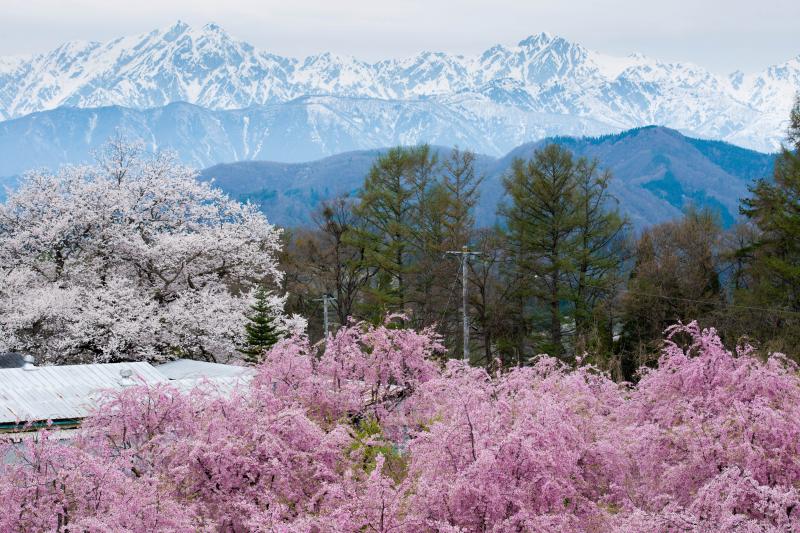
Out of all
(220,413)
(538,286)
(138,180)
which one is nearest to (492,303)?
(538,286)

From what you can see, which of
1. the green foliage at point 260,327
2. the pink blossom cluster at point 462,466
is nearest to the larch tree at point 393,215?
the green foliage at point 260,327

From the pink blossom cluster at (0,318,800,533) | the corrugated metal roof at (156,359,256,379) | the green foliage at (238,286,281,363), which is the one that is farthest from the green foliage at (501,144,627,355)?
the pink blossom cluster at (0,318,800,533)

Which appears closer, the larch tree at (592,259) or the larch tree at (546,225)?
the larch tree at (592,259)

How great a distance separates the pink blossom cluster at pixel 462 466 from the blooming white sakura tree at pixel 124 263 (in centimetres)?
2078

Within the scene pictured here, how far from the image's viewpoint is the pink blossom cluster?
814 cm

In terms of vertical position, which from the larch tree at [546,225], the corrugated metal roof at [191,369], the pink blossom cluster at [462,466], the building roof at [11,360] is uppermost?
the larch tree at [546,225]

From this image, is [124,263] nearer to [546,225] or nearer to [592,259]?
[546,225]

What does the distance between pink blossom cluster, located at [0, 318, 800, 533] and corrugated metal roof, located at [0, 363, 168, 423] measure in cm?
745

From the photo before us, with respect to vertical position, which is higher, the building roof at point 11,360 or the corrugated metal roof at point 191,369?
the building roof at point 11,360

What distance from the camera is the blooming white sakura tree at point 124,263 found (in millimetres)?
30719

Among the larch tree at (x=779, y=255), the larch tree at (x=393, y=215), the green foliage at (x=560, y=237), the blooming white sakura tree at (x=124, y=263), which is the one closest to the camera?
the blooming white sakura tree at (x=124, y=263)

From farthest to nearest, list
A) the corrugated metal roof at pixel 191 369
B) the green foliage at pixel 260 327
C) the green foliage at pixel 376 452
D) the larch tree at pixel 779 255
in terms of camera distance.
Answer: the green foliage at pixel 260 327, the larch tree at pixel 779 255, the corrugated metal roof at pixel 191 369, the green foliage at pixel 376 452

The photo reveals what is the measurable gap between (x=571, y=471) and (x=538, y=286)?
108 feet

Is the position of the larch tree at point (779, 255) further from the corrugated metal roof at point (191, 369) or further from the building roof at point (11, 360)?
the building roof at point (11, 360)
